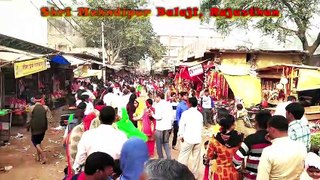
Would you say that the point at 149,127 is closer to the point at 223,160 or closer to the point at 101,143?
the point at 223,160

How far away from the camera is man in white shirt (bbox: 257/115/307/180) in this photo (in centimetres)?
344

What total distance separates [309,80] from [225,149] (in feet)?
17.5

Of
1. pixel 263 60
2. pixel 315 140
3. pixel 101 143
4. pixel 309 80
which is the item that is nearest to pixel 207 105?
pixel 263 60

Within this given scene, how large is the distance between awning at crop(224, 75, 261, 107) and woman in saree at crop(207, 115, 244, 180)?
24.2ft

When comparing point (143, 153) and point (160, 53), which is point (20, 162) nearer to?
point (143, 153)

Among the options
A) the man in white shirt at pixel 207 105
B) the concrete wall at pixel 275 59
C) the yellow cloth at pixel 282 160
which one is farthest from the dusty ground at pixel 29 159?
the concrete wall at pixel 275 59

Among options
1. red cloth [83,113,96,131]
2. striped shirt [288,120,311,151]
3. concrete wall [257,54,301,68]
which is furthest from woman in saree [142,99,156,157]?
concrete wall [257,54,301,68]

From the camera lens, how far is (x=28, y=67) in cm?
934

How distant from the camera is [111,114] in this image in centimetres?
434

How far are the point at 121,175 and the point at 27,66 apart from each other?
6210mm

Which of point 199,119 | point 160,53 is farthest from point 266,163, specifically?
point 160,53

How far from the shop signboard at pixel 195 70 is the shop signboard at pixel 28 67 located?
6.54m

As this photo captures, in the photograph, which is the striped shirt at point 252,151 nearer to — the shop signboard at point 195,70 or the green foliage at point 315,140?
the green foliage at point 315,140

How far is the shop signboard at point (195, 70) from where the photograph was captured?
15078 millimetres
